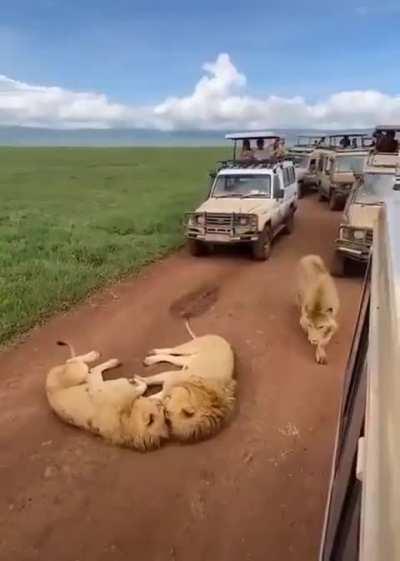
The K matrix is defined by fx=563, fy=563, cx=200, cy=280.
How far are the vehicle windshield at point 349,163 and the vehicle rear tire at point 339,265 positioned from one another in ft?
28.1

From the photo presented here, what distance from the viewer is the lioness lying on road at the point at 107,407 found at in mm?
4996

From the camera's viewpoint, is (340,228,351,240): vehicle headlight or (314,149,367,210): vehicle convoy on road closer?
(340,228,351,240): vehicle headlight

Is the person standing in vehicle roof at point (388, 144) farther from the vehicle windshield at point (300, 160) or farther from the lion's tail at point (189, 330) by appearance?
the lion's tail at point (189, 330)

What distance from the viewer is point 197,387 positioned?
5332mm

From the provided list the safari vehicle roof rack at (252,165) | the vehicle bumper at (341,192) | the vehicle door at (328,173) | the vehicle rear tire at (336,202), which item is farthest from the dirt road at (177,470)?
the vehicle door at (328,173)

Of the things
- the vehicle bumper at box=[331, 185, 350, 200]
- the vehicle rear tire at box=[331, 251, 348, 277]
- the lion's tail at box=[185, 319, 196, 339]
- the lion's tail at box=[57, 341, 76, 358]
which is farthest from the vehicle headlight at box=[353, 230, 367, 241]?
the vehicle bumper at box=[331, 185, 350, 200]

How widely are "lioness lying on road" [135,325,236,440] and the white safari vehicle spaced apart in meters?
5.42

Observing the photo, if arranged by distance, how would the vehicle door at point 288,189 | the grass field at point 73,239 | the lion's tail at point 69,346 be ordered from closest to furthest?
the lion's tail at point 69,346
the grass field at point 73,239
the vehicle door at point 288,189

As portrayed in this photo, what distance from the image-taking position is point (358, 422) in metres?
2.28

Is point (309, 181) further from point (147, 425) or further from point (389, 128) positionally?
point (147, 425)

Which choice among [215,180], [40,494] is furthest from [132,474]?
[215,180]

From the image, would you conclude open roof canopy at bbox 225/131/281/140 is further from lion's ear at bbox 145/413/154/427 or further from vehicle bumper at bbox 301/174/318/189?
lion's ear at bbox 145/413/154/427

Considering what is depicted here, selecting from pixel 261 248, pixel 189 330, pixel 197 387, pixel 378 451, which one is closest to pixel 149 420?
pixel 197 387

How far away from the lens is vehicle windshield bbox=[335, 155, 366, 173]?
18562 millimetres
